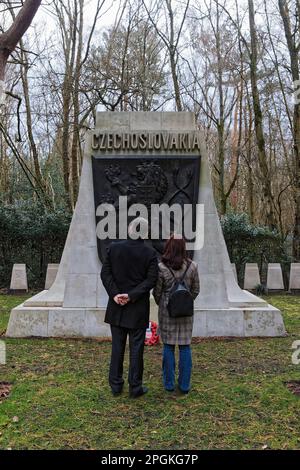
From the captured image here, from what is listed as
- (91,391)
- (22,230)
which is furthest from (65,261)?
(22,230)

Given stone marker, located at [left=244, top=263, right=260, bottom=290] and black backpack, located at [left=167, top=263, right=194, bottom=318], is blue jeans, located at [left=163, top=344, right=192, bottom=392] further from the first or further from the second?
stone marker, located at [left=244, top=263, right=260, bottom=290]

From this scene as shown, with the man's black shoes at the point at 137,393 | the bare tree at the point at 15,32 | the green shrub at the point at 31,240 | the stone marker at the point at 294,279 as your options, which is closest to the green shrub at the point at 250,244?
the stone marker at the point at 294,279

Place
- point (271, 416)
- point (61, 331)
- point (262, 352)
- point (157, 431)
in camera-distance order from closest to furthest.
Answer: point (157, 431)
point (271, 416)
point (262, 352)
point (61, 331)

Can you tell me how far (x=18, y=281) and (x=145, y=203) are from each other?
7778 mm

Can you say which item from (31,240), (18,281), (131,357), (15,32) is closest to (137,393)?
(131,357)

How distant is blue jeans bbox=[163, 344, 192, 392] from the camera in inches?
200

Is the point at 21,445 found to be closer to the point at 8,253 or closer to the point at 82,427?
the point at 82,427

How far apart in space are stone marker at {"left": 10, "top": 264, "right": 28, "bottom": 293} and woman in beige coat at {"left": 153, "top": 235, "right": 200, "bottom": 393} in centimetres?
1006

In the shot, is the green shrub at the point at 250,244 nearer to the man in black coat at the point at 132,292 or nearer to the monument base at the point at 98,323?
the monument base at the point at 98,323

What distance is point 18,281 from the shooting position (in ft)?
47.3

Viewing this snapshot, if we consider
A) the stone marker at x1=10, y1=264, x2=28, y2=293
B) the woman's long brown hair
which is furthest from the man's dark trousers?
the stone marker at x1=10, y1=264, x2=28, y2=293

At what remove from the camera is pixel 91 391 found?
17.3 feet

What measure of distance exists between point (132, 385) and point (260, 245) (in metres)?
11.5

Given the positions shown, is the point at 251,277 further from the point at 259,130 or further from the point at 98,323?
the point at 98,323
